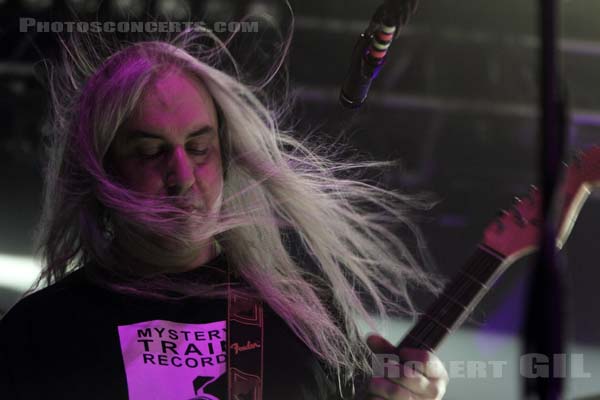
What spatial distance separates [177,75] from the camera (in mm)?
1329

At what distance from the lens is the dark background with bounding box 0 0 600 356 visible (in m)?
3.41

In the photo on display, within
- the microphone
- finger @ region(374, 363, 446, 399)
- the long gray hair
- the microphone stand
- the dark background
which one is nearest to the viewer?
the microphone stand

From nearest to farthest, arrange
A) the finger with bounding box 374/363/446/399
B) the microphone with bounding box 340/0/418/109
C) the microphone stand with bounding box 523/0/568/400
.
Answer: the microphone stand with bounding box 523/0/568/400 → the microphone with bounding box 340/0/418/109 → the finger with bounding box 374/363/446/399

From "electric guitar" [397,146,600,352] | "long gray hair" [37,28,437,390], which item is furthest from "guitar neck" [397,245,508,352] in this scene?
"long gray hair" [37,28,437,390]

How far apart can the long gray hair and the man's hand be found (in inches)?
4.2

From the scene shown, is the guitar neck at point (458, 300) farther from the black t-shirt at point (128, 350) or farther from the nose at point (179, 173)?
the nose at point (179, 173)

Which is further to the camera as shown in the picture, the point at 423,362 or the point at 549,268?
the point at 423,362

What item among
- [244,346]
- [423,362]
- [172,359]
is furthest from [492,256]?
[172,359]

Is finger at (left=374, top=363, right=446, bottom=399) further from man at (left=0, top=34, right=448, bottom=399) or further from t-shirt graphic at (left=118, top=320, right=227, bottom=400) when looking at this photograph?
t-shirt graphic at (left=118, top=320, right=227, bottom=400)

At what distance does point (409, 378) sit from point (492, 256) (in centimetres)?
22

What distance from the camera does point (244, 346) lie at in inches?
48.7

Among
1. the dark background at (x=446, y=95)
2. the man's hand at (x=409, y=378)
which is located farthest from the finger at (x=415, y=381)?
the dark background at (x=446, y=95)

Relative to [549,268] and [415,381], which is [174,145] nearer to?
[415,381]

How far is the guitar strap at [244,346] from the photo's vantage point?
1212 mm
